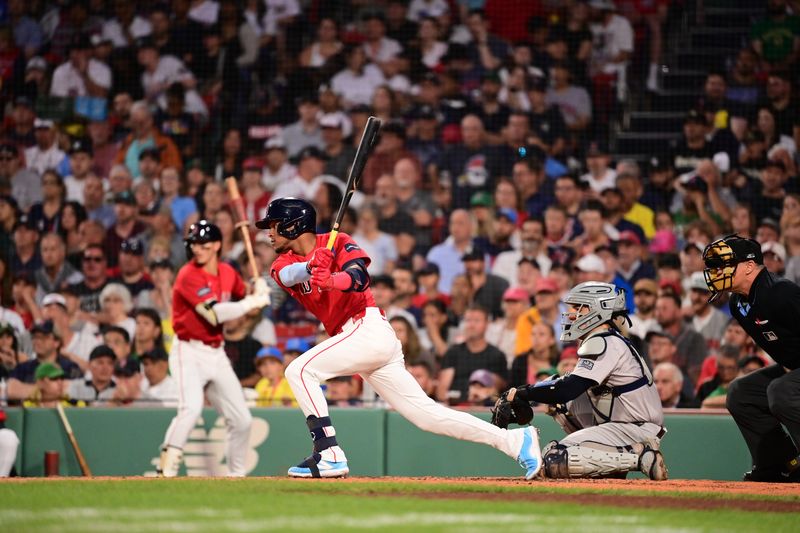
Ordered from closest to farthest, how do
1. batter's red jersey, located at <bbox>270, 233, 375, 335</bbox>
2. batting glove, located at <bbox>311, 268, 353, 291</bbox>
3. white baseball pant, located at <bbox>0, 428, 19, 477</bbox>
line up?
batting glove, located at <bbox>311, 268, 353, 291</bbox> < batter's red jersey, located at <bbox>270, 233, 375, 335</bbox> < white baseball pant, located at <bbox>0, 428, 19, 477</bbox>

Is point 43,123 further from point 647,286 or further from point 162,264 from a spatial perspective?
point 647,286

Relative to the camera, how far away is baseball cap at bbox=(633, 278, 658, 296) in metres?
9.79

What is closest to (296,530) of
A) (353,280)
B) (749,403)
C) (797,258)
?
(353,280)

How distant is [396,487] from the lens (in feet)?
19.6

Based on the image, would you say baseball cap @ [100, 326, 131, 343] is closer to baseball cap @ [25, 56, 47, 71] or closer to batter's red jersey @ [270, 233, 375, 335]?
batter's red jersey @ [270, 233, 375, 335]

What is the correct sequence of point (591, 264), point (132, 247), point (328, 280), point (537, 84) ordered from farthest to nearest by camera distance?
point (537, 84) → point (132, 247) → point (591, 264) → point (328, 280)

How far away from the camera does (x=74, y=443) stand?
9.30 m

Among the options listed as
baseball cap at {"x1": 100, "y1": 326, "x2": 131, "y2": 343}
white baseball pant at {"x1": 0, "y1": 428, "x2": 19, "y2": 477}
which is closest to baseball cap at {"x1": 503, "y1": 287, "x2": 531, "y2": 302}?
baseball cap at {"x1": 100, "y1": 326, "x2": 131, "y2": 343}

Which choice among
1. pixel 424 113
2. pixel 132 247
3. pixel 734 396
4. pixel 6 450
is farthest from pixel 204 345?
pixel 424 113

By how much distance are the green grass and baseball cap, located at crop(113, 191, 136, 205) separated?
5998 millimetres

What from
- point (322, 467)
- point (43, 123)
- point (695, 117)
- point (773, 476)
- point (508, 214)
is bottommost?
point (773, 476)

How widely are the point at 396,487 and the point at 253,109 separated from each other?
7709 mm

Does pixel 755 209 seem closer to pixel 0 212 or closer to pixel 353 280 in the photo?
pixel 353 280

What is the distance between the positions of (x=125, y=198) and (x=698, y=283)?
5581mm
